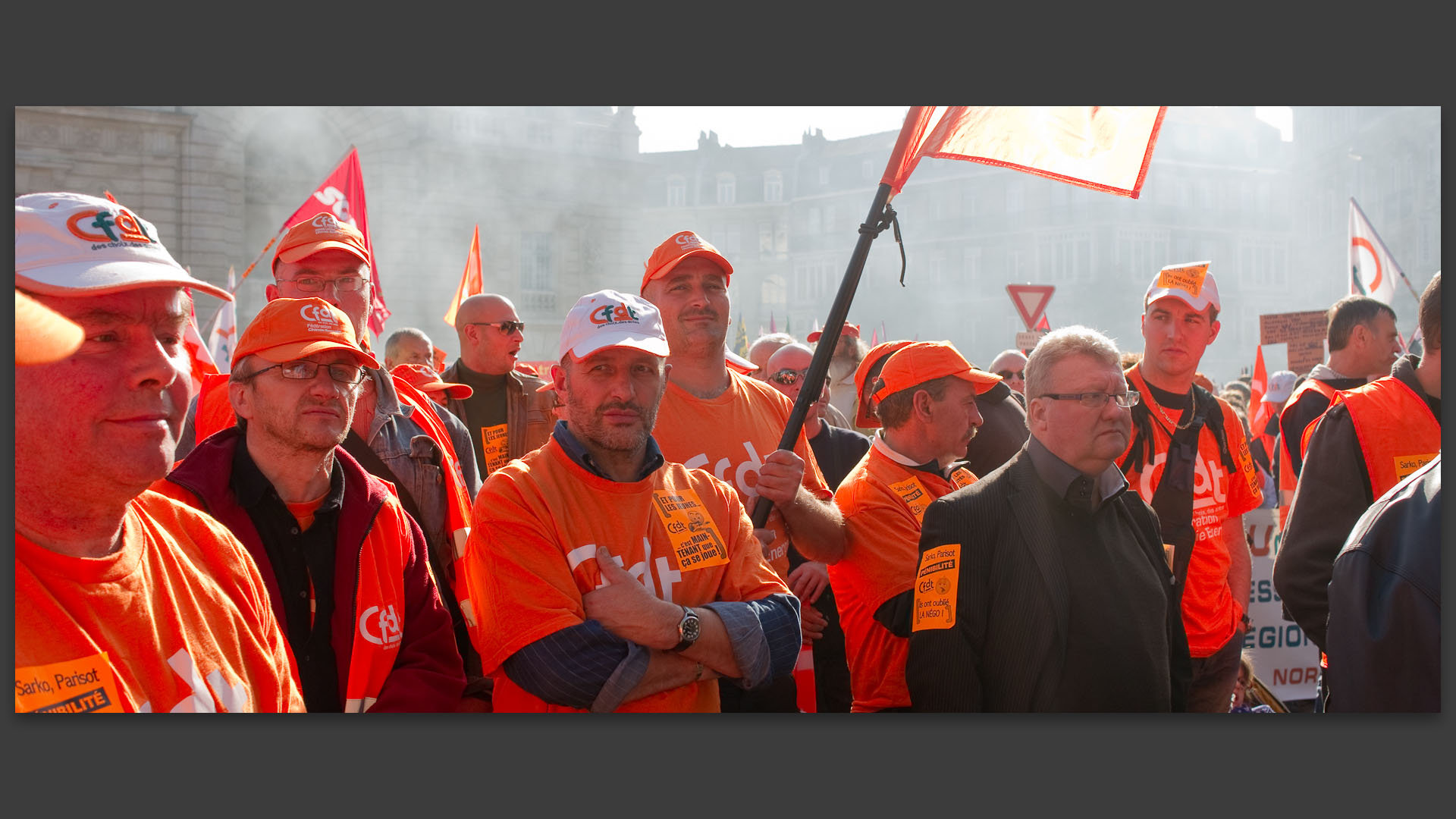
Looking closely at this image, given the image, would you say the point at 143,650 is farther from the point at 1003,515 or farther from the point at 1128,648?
the point at 1128,648

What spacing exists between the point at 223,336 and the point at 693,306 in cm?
478

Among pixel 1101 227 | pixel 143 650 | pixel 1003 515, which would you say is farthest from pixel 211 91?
pixel 1101 227

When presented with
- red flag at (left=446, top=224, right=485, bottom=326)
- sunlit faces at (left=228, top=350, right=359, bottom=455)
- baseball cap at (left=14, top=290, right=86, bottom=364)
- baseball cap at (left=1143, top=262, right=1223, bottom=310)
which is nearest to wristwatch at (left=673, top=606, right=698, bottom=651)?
sunlit faces at (left=228, top=350, right=359, bottom=455)

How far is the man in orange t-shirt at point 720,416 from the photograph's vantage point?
128 inches

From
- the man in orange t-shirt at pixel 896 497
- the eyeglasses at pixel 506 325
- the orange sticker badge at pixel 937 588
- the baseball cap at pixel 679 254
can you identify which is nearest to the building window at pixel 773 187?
the baseball cap at pixel 679 254

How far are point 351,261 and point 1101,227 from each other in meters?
4.56

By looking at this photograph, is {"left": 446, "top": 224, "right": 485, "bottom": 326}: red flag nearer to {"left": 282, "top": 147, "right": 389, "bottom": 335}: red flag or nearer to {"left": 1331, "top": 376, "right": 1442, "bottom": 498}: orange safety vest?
{"left": 282, "top": 147, "right": 389, "bottom": 335}: red flag

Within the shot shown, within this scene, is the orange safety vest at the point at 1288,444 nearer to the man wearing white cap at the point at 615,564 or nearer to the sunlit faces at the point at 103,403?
the man wearing white cap at the point at 615,564

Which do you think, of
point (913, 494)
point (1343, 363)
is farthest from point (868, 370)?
point (1343, 363)

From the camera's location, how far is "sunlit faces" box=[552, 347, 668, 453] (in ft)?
9.16

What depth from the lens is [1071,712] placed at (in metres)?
2.95

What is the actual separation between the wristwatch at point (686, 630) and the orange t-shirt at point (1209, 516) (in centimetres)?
190

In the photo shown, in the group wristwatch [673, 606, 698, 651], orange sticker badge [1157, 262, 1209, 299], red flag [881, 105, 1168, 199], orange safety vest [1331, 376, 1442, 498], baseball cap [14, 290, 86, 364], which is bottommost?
wristwatch [673, 606, 698, 651]

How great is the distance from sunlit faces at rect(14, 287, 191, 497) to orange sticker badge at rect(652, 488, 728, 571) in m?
1.29
